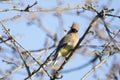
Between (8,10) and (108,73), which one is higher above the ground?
(8,10)

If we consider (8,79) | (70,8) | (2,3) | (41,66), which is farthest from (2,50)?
(41,66)

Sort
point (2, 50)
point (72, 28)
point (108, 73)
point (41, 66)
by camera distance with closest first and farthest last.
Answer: point (41, 66)
point (108, 73)
point (2, 50)
point (72, 28)

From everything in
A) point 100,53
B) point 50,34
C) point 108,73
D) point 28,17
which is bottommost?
point 108,73

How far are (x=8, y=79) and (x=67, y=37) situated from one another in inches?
60.2

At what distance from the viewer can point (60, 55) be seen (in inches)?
227

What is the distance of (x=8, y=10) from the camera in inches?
168

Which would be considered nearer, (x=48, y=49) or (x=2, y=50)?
(x=48, y=49)

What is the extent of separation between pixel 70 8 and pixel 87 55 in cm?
65

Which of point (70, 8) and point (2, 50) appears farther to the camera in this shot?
point (2, 50)

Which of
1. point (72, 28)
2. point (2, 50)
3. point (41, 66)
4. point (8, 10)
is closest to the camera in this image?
point (41, 66)

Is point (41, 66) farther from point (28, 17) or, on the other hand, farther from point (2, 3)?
point (28, 17)

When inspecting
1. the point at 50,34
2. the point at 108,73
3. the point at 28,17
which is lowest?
the point at 108,73

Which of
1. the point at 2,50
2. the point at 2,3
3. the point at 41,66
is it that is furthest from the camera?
the point at 2,50

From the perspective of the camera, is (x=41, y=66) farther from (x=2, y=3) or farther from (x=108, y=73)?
(x=2, y=3)
